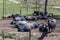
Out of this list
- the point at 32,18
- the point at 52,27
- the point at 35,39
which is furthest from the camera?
the point at 32,18

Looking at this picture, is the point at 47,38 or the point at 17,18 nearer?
the point at 47,38

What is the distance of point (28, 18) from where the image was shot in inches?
543

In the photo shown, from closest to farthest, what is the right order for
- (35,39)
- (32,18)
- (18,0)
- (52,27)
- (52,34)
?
1. (35,39)
2. (52,34)
3. (52,27)
4. (32,18)
5. (18,0)

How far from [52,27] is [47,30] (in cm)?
69

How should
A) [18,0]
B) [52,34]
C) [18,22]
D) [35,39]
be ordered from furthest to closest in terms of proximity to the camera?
1. [18,0]
2. [18,22]
3. [52,34]
4. [35,39]

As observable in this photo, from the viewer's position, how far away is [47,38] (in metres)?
9.32

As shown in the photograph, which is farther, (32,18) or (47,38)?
(32,18)

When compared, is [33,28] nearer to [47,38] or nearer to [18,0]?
[47,38]

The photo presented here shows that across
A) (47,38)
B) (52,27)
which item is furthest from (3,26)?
(47,38)

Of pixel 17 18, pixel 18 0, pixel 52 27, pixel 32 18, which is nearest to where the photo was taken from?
pixel 52 27

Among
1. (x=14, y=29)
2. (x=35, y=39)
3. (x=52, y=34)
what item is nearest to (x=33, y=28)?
(x=14, y=29)

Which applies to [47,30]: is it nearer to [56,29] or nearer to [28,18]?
[56,29]

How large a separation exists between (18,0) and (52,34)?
53.4 ft

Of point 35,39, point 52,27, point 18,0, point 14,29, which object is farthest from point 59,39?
point 18,0
